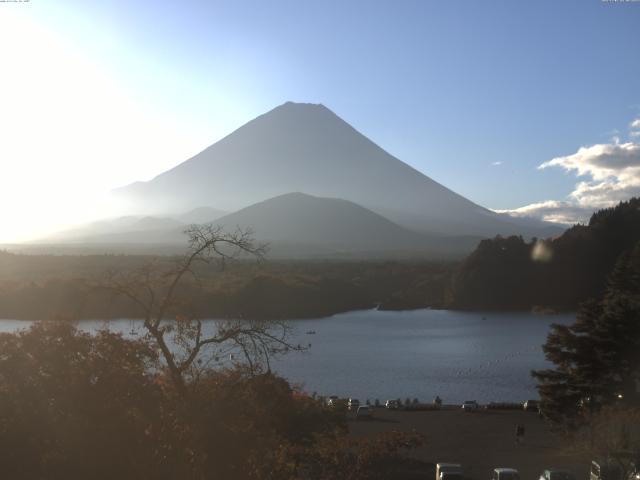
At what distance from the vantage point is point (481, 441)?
10.2 meters

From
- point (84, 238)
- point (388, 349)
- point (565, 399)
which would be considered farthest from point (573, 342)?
point (84, 238)

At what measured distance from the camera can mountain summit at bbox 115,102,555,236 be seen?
103688mm

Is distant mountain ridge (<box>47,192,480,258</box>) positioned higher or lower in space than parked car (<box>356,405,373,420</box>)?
higher

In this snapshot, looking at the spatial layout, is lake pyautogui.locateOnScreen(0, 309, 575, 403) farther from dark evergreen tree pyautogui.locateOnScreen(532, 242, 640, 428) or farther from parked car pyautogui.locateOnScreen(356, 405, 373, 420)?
dark evergreen tree pyautogui.locateOnScreen(532, 242, 640, 428)

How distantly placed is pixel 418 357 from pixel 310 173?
86891mm

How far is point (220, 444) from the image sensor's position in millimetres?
3146

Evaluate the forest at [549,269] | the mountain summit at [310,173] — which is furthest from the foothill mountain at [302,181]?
the forest at [549,269]

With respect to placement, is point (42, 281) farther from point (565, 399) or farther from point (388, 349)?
point (565, 399)

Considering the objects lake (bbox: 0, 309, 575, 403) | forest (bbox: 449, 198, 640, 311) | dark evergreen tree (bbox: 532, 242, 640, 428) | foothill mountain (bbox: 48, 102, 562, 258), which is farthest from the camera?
foothill mountain (bbox: 48, 102, 562, 258)

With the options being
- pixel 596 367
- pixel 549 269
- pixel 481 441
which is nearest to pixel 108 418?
pixel 481 441

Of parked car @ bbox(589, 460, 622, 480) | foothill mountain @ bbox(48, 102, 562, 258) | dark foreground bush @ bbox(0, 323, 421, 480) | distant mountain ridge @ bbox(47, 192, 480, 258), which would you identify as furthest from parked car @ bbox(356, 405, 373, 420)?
foothill mountain @ bbox(48, 102, 562, 258)

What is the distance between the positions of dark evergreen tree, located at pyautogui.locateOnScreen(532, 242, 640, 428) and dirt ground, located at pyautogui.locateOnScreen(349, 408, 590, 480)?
58 cm

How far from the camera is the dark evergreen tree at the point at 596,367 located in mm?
9664

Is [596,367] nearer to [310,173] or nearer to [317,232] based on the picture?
[317,232]
